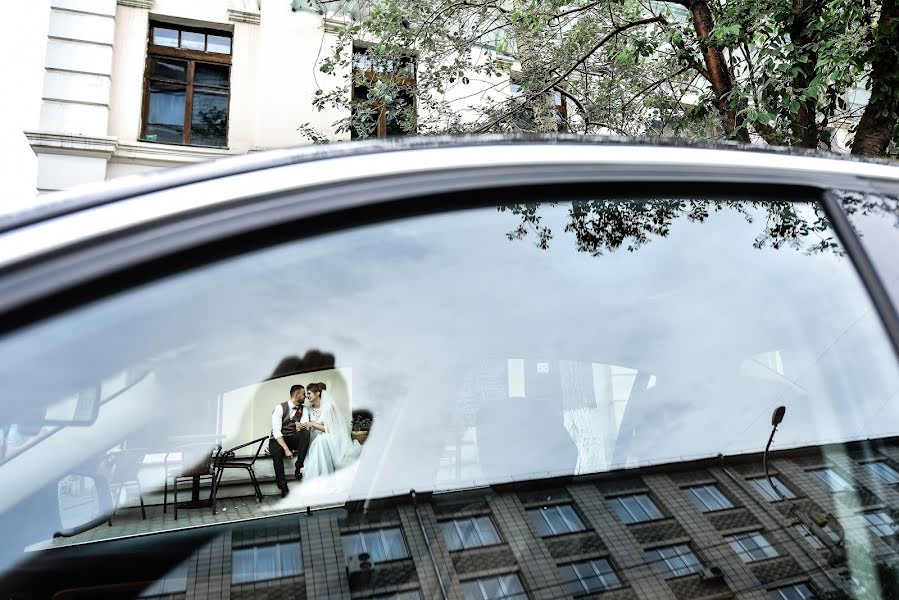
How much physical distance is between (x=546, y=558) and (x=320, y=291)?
18.5 inches

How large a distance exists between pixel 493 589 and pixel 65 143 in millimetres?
9899

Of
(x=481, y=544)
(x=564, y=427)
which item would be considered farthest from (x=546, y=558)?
(x=564, y=427)

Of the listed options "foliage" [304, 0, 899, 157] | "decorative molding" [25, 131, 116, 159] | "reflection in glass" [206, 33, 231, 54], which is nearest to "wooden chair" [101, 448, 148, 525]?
"foliage" [304, 0, 899, 157]

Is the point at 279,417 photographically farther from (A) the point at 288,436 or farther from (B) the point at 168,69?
(B) the point at 168,69

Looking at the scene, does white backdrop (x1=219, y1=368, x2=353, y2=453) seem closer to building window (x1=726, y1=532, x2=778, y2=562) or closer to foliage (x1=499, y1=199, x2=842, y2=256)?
foliage (x1=499, y1=199, x2=842, y2=256)

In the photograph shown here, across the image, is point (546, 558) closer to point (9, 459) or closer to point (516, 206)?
point (516, 206)

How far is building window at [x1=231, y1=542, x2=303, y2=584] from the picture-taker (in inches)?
31.5

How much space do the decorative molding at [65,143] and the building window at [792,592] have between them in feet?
32.3

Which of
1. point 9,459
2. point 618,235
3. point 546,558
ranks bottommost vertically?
point 546,558

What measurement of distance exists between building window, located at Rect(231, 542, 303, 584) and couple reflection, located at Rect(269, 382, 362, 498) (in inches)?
3.0

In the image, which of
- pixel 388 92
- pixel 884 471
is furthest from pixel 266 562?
pixel 388 92

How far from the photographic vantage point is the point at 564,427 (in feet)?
3.38

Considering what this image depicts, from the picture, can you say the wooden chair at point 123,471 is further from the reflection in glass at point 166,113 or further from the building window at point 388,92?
the reflection in glass at point 166,113

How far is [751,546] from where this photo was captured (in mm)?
941
